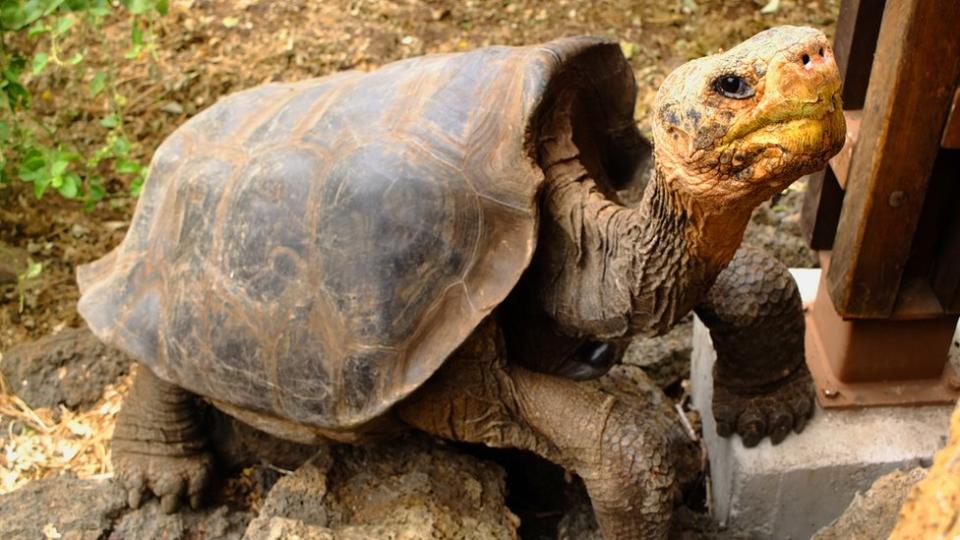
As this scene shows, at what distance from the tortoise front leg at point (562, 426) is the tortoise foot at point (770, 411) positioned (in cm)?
37

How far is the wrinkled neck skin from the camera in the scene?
175cm

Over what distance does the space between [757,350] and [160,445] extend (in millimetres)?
1716

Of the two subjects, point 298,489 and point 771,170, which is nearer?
point 771,170

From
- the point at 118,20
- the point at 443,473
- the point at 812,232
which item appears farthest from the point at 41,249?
the point at 812,232

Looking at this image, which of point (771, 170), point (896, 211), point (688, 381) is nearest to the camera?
point (771, 170)

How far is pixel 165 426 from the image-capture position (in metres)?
2.83

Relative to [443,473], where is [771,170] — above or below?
above

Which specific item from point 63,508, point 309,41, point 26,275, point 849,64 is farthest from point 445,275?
point 309,41

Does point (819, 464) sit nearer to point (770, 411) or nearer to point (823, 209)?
point (770, 411)

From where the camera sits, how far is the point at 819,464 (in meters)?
2.50

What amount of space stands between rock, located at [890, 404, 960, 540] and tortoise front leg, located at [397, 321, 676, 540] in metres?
1.02

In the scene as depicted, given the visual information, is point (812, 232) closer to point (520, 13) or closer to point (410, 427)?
point (410, 427)

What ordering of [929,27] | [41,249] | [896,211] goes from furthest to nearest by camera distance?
1. [41,249]
2. [896,211]
3. [929,27]

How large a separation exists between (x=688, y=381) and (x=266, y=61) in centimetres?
277
